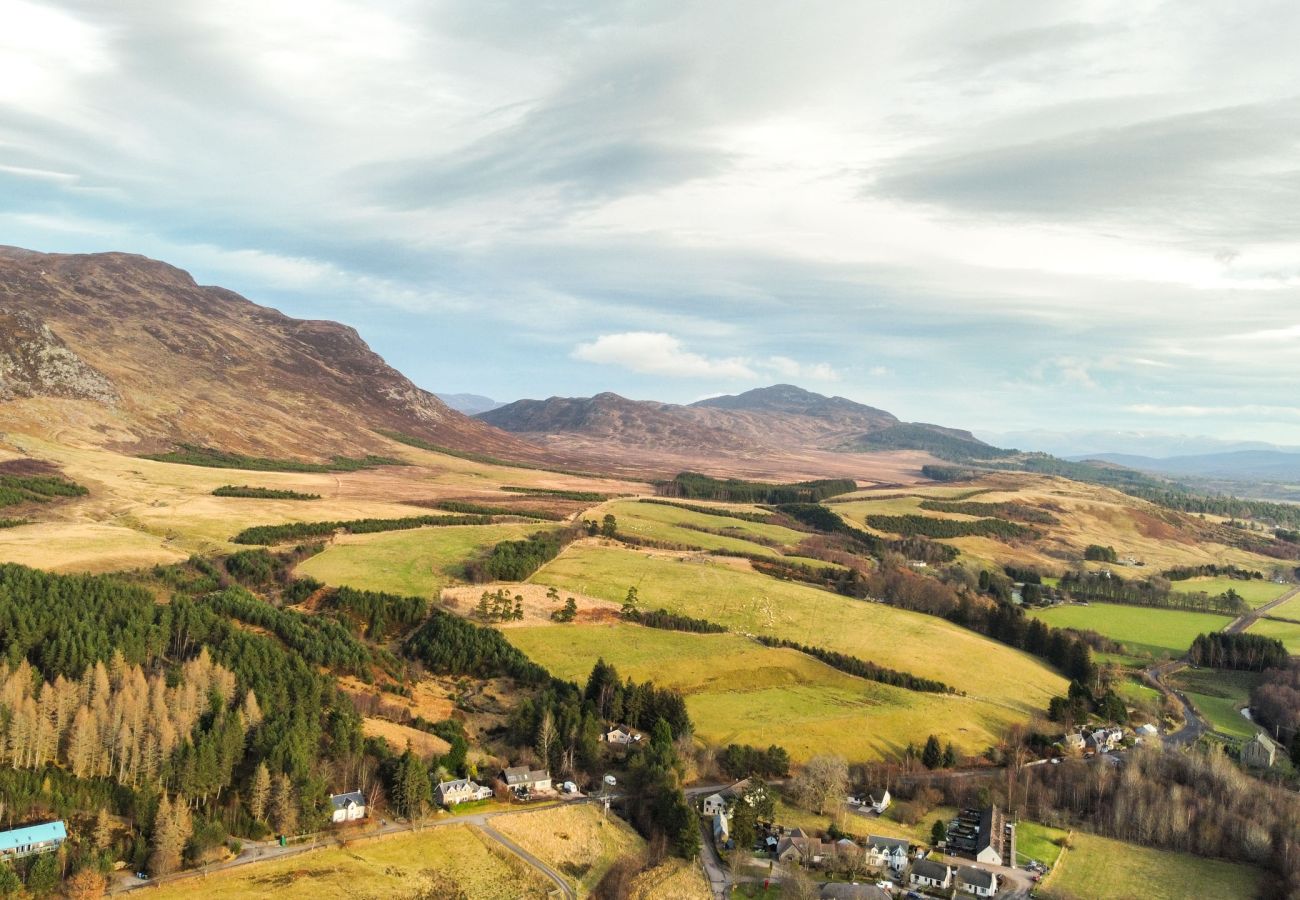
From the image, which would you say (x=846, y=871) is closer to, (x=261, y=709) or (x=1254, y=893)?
(x=1254, y=893)

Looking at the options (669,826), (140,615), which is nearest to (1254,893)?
(669,826)

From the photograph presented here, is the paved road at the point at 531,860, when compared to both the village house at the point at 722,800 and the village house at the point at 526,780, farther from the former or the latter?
the village house at the point at 722,800

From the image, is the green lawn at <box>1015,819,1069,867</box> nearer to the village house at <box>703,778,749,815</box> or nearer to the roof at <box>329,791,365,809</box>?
the village house at <box>703,778,749,815</box>

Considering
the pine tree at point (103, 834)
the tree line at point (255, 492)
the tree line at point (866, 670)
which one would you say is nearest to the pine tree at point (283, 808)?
the pine tree at point (103, 834)

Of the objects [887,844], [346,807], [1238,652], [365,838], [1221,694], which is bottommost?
[1221,694]

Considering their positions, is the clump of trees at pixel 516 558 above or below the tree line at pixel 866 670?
above

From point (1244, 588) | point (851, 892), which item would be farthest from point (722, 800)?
point (1244, 588)

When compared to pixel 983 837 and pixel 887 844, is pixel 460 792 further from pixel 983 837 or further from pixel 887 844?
pixel 983 837
